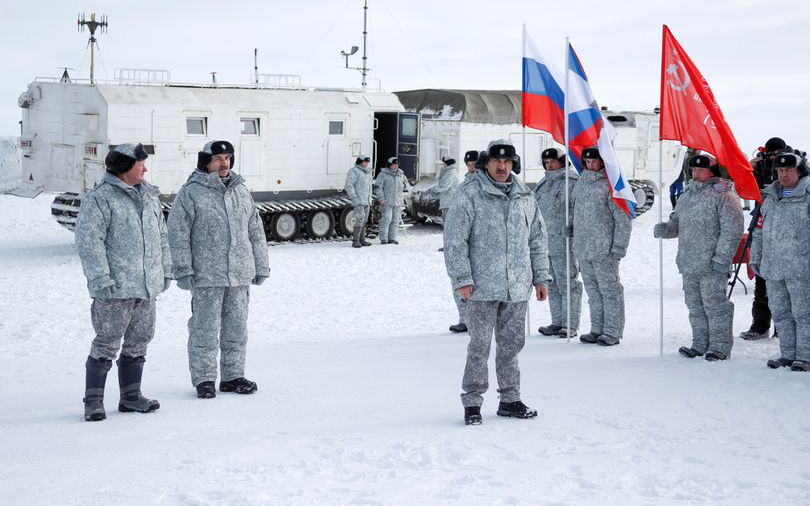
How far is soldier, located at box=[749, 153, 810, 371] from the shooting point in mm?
8508

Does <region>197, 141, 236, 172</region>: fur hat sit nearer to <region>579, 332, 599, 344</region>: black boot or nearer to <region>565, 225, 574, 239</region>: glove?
<region>565, 225, 574, 239</region>: glove

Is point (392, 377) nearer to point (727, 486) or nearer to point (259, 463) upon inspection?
point (259, 463)

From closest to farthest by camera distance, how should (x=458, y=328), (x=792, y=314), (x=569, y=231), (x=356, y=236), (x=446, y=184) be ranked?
(x=792, y=314) → (x=569, y=231) → (x=458, y=328) → (x=446, y=184) → (x=356, y=236)

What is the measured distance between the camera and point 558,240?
10.4m

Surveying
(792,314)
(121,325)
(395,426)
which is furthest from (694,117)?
(121,325)

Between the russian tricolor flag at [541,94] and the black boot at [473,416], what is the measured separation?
157 inches

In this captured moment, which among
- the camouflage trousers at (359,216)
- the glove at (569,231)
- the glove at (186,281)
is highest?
the camouflage trousers at (359,216)

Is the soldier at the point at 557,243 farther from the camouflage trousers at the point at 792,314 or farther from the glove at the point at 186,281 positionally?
the glove at the point at 186,281

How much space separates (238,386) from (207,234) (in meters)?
1.12

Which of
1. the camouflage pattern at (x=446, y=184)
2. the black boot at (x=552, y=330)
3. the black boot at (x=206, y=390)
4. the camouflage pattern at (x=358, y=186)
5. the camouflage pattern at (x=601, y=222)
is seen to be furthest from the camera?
the camouflage pattern at (x=358, y=186)

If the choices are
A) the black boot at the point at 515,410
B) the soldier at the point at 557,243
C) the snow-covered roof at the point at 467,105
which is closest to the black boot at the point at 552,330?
the soldier at the point at 557,243

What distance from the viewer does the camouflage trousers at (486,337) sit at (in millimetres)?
6977

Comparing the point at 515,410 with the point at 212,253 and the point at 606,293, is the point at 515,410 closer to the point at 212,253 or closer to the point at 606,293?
the point at 212,253

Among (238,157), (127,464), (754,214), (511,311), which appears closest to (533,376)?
(511,311)
